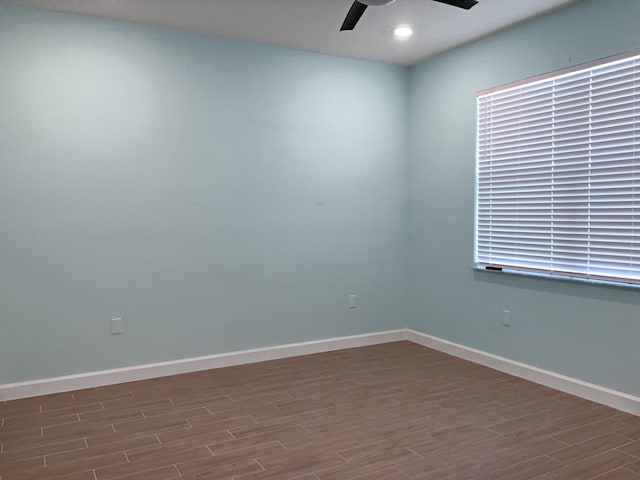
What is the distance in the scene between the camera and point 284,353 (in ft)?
15.6

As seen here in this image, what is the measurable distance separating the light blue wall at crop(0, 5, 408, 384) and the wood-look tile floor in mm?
530

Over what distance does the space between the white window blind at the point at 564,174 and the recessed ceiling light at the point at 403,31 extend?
0.82 m

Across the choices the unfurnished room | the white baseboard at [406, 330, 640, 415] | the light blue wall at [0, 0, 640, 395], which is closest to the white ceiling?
the unfurnished room

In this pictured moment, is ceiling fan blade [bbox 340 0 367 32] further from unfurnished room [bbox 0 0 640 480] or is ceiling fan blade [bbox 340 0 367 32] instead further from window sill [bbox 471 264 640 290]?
window sill [bbox 471 264 640 290]

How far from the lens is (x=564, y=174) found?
12.5 feet

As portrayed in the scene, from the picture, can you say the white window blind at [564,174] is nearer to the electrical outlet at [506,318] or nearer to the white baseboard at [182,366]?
the electrical outlet at [506,318]

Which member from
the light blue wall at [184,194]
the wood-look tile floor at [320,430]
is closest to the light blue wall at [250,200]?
the light blue wall at [184,194]

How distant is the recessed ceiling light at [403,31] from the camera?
4148mm

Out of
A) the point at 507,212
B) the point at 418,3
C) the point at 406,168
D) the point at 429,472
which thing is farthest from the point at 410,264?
the point at 429,472

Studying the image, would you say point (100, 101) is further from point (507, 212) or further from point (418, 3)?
point (507, 212)

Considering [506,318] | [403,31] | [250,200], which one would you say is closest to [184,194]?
[250,200]

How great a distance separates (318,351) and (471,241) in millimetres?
1726

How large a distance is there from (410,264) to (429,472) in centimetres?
291

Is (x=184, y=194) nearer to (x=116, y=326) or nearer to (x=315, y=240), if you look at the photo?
(x=116, y=326)
